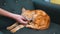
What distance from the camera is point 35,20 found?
141 cm

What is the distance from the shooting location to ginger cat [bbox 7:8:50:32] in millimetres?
1355

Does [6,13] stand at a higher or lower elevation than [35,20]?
higher

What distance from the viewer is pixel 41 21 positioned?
1.39m

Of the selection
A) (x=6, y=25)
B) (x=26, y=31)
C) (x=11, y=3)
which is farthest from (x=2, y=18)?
(x=26, y=31)

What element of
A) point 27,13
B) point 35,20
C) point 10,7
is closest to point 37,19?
point 35,20

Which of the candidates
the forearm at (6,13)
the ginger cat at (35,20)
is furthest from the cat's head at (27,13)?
the forearm at (6,13)

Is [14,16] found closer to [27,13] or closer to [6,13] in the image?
[6,13]

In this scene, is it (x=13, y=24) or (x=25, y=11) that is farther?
(x=25, y=11)

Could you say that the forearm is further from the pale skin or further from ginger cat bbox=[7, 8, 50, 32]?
ginger cat bbox=[7, 8, 50, 32]

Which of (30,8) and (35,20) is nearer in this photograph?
(35,20)

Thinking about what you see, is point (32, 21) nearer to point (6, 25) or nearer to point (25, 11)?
point (25, 11)

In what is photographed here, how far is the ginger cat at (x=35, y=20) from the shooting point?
4.44ft

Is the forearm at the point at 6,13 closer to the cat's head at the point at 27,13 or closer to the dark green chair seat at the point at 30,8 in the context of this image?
the dark green chair seat at the point at 30,8

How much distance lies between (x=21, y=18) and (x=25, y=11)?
0.17 meters
